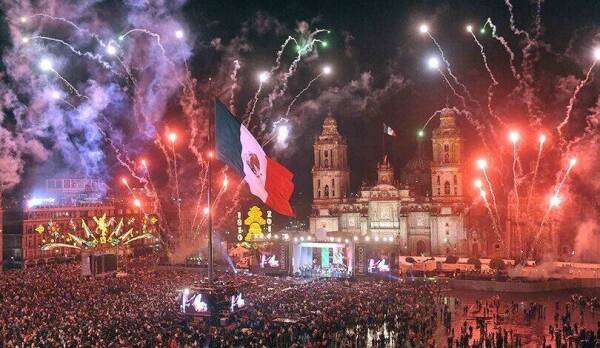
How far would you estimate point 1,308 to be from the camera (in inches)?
1278

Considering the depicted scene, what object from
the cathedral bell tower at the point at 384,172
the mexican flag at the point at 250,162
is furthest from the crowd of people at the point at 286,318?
the cathedral bell tower at the point at 384,172

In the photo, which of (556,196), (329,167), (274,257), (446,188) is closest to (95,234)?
(274,257)

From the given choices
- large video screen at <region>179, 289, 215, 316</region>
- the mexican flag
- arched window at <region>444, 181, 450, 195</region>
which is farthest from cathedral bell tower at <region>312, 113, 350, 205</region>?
the mexican flag

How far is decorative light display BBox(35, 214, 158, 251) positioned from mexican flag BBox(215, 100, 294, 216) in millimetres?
30427

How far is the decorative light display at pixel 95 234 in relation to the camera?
183 ft

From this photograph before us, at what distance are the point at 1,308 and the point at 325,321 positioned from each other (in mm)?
16907

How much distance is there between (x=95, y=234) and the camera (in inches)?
2616

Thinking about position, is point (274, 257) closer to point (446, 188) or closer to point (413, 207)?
point (413, 207)

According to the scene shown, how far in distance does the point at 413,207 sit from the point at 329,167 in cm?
1137

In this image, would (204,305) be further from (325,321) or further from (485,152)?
(485,152)

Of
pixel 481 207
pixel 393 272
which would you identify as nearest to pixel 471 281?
pixel 393 272

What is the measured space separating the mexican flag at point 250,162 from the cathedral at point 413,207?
140 ft

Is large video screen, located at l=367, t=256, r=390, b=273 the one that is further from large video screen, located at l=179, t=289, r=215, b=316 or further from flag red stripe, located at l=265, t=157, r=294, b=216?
flag red stripe, located at l=265, t=157, r=294, b=216

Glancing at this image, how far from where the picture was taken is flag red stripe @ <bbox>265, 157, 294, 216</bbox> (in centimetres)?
2559
